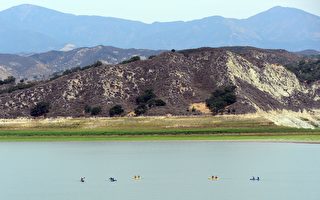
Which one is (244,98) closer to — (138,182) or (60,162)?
(60,162)

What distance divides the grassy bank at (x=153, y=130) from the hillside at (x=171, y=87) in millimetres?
9251

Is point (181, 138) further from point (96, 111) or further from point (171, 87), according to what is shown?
point (171, 87)

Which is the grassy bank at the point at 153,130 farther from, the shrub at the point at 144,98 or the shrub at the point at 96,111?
the shrub at the point at 144,98

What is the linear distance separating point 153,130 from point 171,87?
3233 centimetres

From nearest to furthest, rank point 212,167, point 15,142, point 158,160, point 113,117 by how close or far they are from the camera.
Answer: point 212,167, point 158,160, point 15,142, point 113,117

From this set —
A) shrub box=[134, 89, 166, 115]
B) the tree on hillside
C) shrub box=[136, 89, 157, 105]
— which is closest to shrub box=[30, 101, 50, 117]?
shrub box=[136, 89, 157, 105]

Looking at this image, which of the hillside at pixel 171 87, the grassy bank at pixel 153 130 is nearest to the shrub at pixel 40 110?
the hillside at pixel 171 87

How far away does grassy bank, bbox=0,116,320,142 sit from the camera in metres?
120

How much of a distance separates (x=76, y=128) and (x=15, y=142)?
61.9ft

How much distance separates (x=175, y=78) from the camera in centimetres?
16212

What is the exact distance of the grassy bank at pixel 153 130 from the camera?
12014 cm

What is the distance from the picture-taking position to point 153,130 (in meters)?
128

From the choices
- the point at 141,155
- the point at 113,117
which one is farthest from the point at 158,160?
the point at 113,117

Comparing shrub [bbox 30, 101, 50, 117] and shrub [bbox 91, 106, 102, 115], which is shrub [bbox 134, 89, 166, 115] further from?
shrub [bbox 30, 101, 50, 117]
